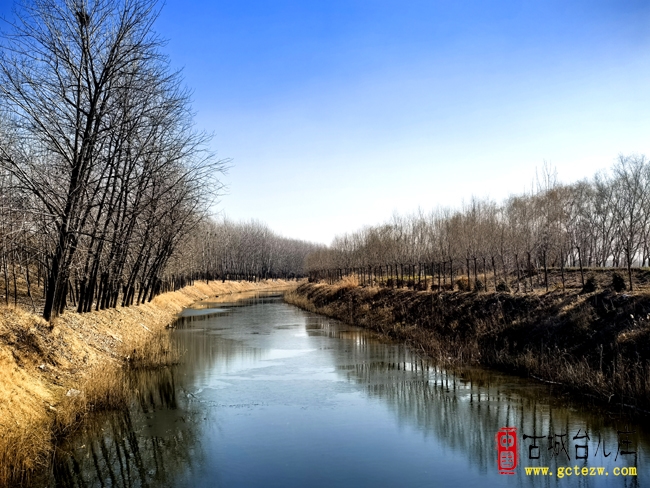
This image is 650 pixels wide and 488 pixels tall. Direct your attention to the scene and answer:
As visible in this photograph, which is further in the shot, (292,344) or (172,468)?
(292,344)

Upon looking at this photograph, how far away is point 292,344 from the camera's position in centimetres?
1997

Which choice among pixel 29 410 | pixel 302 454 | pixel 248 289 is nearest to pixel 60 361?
pixel 29 410

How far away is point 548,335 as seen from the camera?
13781 mm

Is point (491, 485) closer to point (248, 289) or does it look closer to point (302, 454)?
point (302, 454)

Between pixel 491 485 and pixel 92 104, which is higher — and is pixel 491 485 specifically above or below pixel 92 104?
below

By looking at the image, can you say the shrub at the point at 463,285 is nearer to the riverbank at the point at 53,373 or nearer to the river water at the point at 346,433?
the river water at the point at 346,433

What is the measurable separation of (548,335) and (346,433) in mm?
7342

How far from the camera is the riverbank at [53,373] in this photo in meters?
7.37

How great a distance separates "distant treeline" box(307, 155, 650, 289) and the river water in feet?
37.7

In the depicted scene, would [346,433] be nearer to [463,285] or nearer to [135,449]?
[135,449]

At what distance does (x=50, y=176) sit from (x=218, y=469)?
9003 millimetres

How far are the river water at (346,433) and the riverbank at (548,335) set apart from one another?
2.25 feet

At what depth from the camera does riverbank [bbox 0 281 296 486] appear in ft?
24.2

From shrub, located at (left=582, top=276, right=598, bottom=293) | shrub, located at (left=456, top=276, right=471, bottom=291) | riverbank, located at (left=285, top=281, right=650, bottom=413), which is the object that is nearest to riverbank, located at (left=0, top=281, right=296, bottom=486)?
riverbank, located at (left=285, top=281, right=650, bottom=413)
